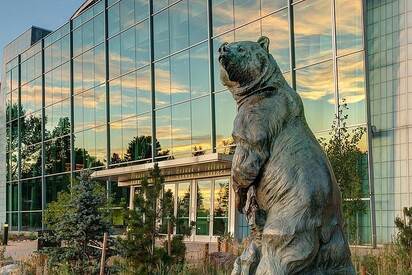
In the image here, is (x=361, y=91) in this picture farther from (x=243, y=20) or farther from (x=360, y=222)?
(x=243, y=20)

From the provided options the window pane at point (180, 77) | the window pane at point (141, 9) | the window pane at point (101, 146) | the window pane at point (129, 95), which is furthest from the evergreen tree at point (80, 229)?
the window pane at point (101, 146)

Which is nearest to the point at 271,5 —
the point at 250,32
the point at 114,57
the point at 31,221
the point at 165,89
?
the point at 250,32

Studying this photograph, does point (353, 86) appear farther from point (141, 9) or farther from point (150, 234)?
point (141, 9)

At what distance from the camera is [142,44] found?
96.4 feet

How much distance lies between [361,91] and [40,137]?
26396mm

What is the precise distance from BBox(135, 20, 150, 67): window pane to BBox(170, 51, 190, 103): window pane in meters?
2.22

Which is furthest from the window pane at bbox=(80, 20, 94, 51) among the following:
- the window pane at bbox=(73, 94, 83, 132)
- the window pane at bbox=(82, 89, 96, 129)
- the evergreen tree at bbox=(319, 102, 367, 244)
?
the evergreen tree at bbox=(319, 102, 367, 244)

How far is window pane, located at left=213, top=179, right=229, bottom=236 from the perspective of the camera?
23856 mm

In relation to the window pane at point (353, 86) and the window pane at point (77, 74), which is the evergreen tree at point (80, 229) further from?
the window pane at point (77, 74)

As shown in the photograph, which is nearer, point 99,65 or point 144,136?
point 144,136

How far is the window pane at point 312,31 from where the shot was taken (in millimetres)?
19891

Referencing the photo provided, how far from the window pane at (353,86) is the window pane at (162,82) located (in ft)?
33.7

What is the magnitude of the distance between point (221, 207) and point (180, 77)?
6.41 metres

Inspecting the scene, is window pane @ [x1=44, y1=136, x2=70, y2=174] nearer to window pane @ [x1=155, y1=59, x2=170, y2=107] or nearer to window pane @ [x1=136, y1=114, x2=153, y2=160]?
window pane @ [x1=136, y1=114, x2=153, y2=160]
